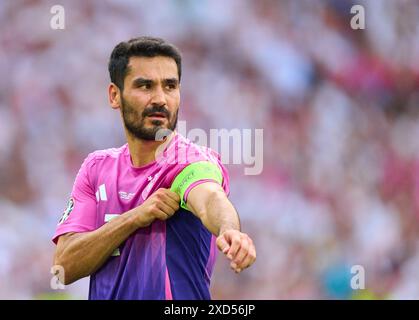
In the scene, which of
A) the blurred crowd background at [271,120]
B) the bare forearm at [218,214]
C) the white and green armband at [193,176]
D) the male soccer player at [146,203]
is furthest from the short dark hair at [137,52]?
the blurred crowd background at [271,120]

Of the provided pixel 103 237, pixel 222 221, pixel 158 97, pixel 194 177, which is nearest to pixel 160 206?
pixel 194 177

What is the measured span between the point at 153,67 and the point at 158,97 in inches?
5.8

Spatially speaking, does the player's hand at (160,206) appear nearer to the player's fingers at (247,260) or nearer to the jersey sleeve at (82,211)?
the jersey sleeve at (82,211)

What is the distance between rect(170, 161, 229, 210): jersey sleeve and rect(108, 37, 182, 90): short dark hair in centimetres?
52

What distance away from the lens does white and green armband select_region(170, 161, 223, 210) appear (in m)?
2.69

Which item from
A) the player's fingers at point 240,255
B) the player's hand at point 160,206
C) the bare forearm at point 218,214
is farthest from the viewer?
the player's hand at point 160,206

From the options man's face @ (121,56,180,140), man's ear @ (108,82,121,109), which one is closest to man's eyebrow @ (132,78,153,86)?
man's face @ (121,56,180,140)

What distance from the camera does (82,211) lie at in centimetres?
304

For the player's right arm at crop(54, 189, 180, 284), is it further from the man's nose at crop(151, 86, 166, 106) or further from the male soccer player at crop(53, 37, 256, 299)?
the man's nose at crop(151, 86, 166, 106)

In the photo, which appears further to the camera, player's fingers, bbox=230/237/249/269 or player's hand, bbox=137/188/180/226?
player's hand, bbox=137/188/180/226

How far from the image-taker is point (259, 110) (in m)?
6.02

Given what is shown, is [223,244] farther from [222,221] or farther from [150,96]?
[150,96]

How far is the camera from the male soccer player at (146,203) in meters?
2.71

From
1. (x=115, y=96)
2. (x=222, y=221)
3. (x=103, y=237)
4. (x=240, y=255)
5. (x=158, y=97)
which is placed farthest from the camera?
(x=115, y=96)
